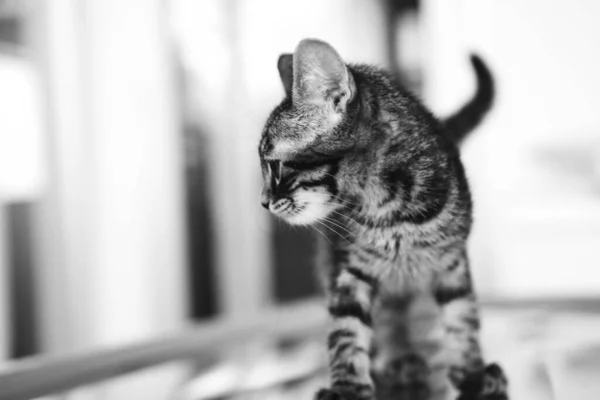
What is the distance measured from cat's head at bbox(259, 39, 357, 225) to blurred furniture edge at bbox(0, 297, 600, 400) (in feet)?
1.07

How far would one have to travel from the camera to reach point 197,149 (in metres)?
2.29

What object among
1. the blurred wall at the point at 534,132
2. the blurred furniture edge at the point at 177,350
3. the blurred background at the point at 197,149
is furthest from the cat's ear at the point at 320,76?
the blurred wall at the point at 534,132

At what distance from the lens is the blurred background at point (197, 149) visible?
1668 millimetres

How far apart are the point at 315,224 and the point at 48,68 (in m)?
1.46

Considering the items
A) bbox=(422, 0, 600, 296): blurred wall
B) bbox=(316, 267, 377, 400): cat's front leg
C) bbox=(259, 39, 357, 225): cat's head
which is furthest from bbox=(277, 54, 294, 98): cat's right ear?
bbox=(422, 0, 600, 296): blurred wall

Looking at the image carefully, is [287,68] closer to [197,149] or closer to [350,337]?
[350,337]

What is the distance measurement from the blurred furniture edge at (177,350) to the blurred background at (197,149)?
0.47 meters

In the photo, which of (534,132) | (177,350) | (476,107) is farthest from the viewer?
(534,132)

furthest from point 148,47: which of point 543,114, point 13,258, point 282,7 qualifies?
point 543,114

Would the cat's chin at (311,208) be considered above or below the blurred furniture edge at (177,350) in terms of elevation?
above

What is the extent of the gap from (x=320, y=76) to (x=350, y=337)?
19 centimetres

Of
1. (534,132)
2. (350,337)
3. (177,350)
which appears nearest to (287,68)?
(350,337)

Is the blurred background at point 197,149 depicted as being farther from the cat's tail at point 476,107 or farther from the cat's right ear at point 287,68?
the cat's right ear at point 287,68

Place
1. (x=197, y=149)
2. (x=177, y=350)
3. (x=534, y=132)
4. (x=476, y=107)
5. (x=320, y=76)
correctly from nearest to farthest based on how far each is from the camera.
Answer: (x=320, y=76) < (x=476, y=107) < (x=177, y=350) < (x=534, y=132) < (x=197, y=149)
